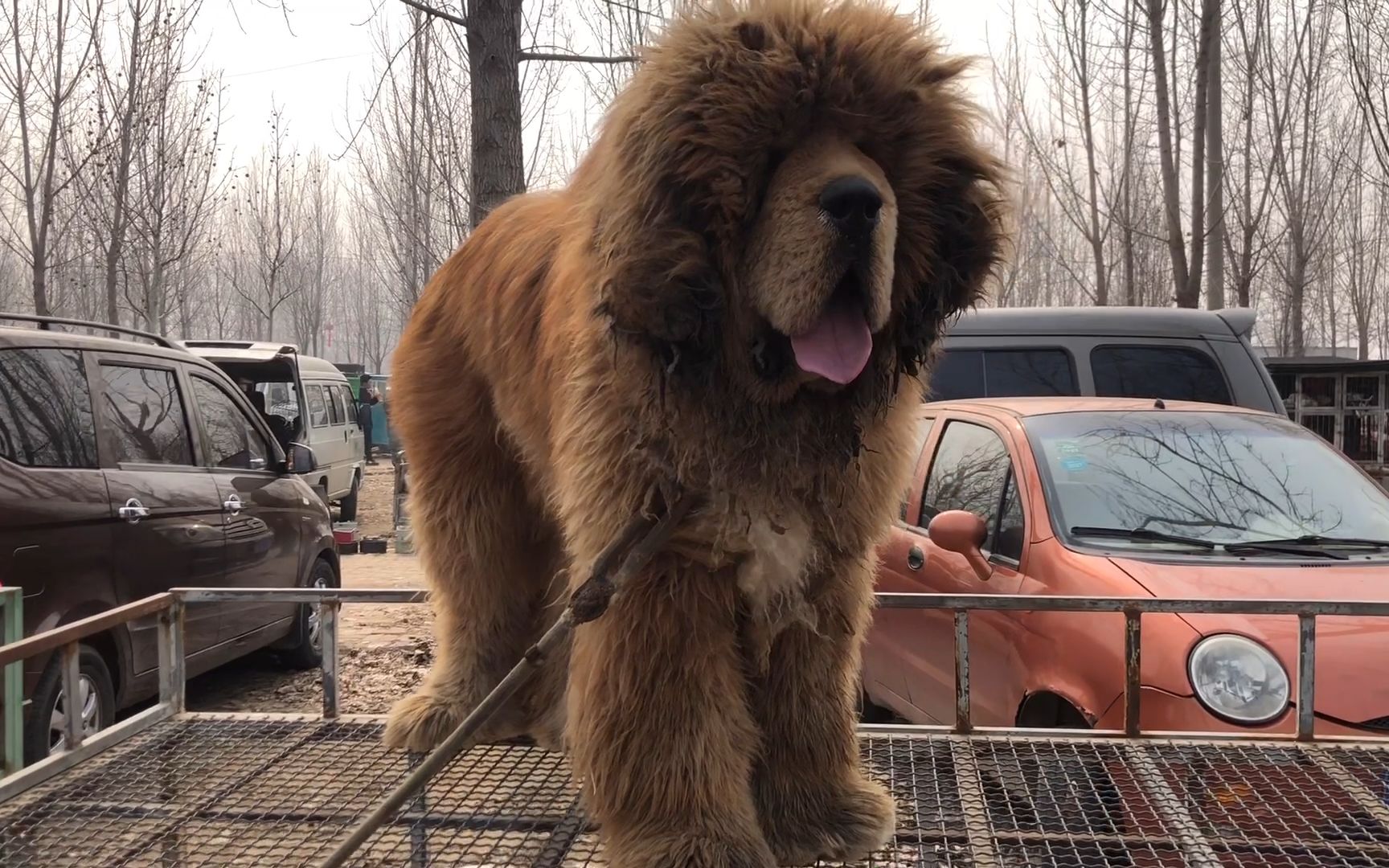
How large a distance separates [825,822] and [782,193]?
4.50 ft

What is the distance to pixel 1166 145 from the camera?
11109mm

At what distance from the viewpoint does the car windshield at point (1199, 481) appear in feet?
11.9

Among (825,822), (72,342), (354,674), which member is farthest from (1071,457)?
(354,674)

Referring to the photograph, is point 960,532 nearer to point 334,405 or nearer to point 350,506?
point 350,506

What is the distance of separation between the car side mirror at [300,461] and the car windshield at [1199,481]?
4.92 meters

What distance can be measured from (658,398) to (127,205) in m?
14.4

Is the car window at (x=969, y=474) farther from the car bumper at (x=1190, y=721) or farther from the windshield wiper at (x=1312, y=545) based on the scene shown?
the car bumper at (x=1190, y=721)

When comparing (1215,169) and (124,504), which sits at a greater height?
(1215,169)

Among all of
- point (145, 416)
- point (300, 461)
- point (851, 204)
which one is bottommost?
point (300, 461)

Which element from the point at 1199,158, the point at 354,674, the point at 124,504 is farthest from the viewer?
the point at 1199,158

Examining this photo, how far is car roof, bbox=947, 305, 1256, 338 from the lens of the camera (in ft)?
19.8

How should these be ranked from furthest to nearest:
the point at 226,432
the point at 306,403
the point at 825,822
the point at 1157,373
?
1. the point at 306,403
2. the point at 226,432
3. the point at 1157,373
4. the point at 825,822

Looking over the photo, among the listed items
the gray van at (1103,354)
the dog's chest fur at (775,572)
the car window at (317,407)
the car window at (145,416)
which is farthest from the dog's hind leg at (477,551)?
the car window at (317,407)

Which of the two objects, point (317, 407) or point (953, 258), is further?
point (317, 407)
